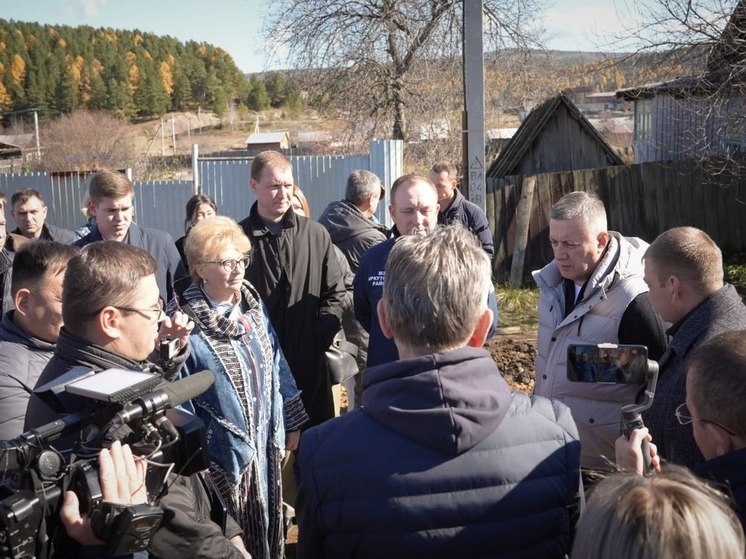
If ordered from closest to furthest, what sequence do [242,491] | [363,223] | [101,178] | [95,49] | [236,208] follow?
[242,491] < [101,178] < [363,223] < [236,208] < [95,49]

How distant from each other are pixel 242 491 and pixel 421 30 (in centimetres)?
1802

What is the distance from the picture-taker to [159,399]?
1.78 meters

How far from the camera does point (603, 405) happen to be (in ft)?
11.0

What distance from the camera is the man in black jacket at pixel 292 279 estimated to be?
14.5ft


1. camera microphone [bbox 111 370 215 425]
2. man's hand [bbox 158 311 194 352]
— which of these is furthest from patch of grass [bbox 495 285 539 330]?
camera microphone [bbox 111 370 215 425]

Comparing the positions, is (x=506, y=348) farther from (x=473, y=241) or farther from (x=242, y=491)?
(x=473, y=241)

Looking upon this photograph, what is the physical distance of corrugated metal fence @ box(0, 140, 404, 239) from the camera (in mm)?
11156

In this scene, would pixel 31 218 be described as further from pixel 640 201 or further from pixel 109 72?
pixel 109 72

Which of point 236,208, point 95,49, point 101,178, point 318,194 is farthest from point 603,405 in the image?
point 95,49

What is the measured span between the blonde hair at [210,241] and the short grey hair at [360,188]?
93.6 inches

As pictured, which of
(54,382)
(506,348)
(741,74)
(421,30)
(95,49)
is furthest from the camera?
(95,49)

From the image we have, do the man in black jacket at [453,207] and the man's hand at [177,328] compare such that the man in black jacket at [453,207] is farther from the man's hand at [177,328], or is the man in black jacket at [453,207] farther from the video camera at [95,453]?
the video camera at [95,453]

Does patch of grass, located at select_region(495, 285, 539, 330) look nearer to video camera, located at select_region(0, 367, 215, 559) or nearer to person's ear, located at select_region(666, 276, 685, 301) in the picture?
person's ear, located at select_region(666, 276, 685, 301)

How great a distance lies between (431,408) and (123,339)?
1032 mm
